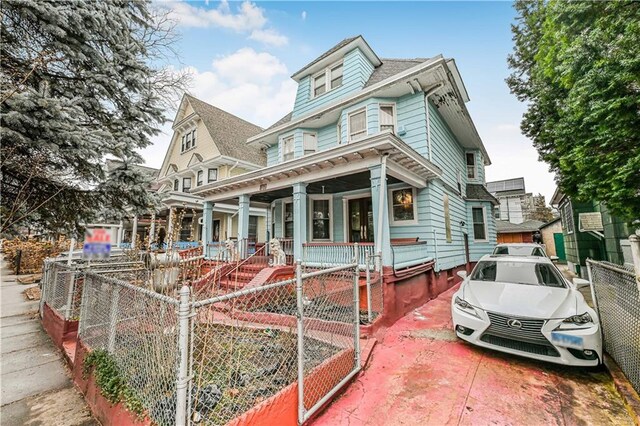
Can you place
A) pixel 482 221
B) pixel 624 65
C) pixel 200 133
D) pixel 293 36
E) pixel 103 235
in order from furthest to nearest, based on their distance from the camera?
1. pixel 200 133
2. pixel 482 221
3. pixel 293 36
4. pixel 624 65
5. pixel 103 235

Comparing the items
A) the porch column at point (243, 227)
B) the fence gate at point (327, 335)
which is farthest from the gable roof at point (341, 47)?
the fence gate at point (327, 335)

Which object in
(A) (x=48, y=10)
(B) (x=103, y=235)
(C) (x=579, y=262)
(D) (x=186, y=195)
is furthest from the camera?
(D) (x=186, y=195)

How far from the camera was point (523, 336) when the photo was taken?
3623 mm

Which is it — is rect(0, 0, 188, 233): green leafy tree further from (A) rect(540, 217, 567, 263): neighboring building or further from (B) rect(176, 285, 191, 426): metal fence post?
(A) rect(540, 217, 567, 263): neighboring building

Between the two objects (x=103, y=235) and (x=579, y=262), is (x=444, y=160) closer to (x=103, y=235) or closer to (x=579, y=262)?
(x=579, y=262)

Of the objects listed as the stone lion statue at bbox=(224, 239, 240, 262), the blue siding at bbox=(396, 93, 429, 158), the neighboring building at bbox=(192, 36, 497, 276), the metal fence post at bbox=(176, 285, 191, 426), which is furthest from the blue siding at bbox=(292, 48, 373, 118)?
the metal fence post at bbox=(176, 285, 191, 426)

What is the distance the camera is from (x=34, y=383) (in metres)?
3.73

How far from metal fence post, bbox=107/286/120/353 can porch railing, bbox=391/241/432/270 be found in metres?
4.96

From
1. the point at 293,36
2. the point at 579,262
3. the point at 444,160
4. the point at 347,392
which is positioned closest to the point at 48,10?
the point at 347,392

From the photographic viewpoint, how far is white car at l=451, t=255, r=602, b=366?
3.40 m

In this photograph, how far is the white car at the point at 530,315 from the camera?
3400 mm

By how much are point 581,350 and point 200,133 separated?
1909cm

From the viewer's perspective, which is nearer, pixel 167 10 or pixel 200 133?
pixel 167 10

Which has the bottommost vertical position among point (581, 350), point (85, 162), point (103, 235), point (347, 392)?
point (347, 392)
